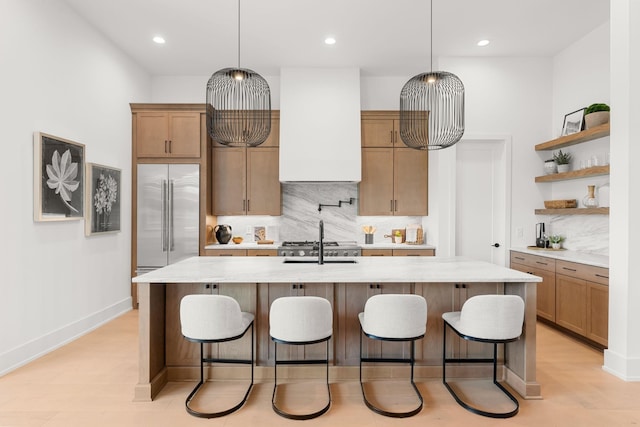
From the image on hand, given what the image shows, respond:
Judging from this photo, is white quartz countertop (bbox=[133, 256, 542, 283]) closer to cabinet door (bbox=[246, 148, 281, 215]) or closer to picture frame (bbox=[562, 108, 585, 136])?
cabinet door (bbox=[246, 148, 281, 215])

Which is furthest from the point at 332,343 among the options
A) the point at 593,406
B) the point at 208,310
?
the point at 593,406

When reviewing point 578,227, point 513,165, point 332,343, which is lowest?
point 332,343

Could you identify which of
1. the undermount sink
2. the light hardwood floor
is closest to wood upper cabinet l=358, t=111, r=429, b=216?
the undermount sink

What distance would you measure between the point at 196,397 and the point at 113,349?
1491mm

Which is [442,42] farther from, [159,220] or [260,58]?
[159,220]

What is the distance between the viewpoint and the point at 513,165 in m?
4.97

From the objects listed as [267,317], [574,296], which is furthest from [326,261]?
[574,296]

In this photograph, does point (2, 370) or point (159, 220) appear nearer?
point (2, 370)

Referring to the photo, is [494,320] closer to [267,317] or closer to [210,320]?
[267,317]

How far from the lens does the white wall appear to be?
10.2 feet

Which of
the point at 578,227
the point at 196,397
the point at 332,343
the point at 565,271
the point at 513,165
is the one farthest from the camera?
the point at 513,165

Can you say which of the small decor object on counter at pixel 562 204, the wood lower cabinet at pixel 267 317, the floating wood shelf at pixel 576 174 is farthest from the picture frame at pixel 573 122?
the wood lower cabinet at pixel 267 317

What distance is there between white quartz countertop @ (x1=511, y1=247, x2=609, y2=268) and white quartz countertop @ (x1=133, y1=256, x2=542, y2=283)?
1318 millimetres

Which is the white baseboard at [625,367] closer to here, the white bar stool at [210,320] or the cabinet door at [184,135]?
the white bar stool at [210,320]
